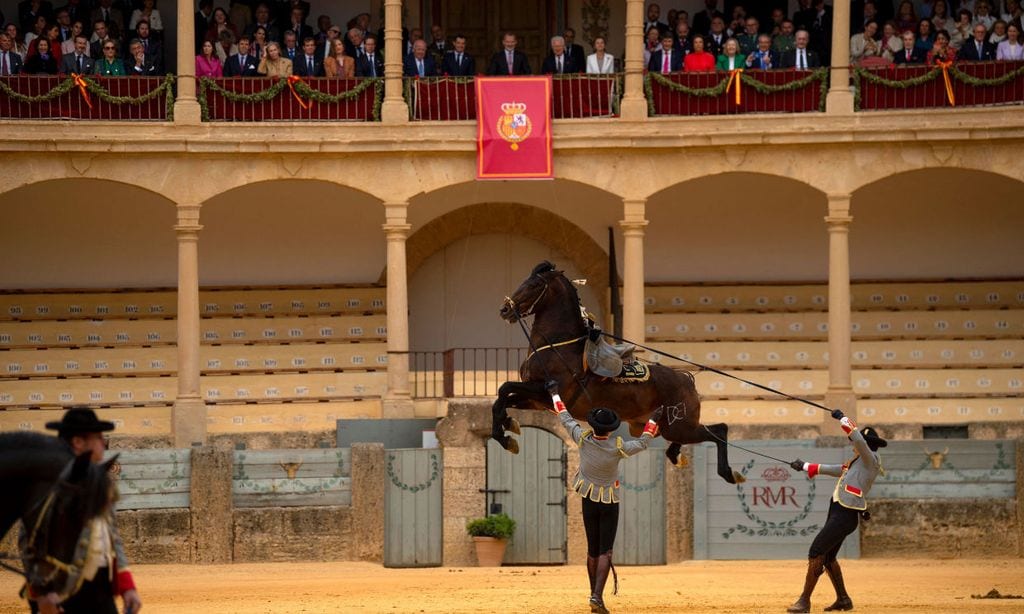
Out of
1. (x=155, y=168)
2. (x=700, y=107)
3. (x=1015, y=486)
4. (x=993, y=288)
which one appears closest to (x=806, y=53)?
(x=700, y=107)

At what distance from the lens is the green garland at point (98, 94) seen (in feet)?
81.7

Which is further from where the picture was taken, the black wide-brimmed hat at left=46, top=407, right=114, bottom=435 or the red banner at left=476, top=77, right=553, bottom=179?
the red banner at left=476, top=77, right=553, bottom=179

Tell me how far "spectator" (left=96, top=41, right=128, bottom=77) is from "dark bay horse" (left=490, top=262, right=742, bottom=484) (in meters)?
12.7

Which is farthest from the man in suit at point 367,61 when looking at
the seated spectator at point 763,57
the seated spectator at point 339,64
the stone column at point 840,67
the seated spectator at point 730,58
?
the stone column at point 840,67

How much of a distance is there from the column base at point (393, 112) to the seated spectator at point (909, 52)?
7.37 metres

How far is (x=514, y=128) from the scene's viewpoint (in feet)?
83.6

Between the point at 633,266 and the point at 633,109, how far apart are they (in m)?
2.29

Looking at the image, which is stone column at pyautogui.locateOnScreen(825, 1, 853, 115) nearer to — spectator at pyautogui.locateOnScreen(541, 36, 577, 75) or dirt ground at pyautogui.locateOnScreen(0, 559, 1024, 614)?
spectator at pyautogui.locateOnScreen(541, 36, 577, 75)

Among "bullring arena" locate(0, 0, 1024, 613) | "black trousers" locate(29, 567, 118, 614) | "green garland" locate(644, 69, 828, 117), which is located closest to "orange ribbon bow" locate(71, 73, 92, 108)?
"bullring arena" locate(0, 0, 1024, 613)

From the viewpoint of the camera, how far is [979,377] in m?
26.9

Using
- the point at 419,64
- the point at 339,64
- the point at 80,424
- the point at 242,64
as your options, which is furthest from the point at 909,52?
the point at 80,424

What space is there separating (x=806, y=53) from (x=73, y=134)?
10756 mm

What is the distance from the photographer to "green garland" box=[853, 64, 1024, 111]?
82.7 feet

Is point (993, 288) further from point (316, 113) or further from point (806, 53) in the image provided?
point (316, 113)
